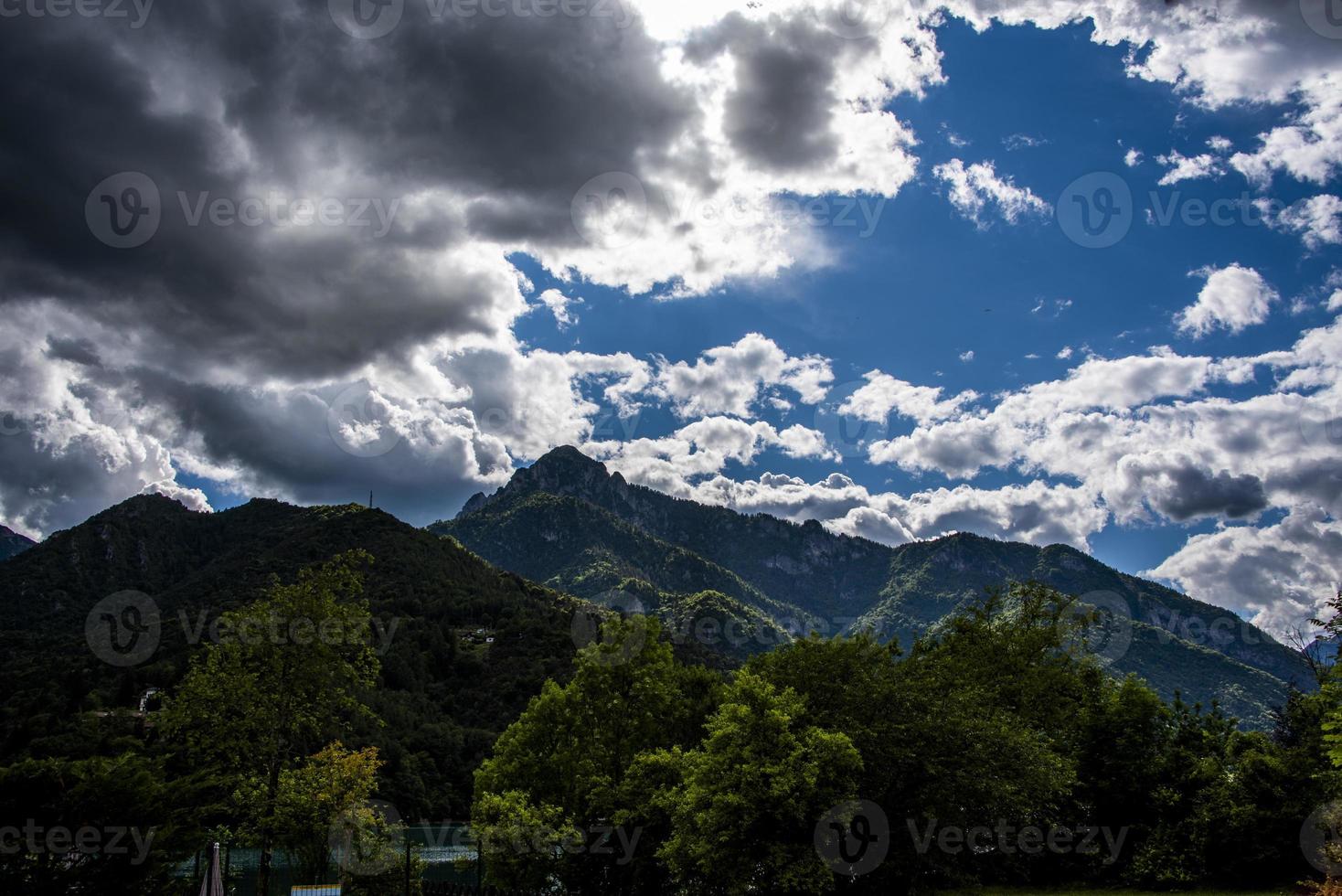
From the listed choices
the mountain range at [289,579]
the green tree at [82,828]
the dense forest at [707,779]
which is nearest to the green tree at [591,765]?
the dense forest at [707,779]

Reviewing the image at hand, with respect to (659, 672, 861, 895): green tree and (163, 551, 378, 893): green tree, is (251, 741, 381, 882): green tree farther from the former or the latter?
(659, 672, 861, 895): green tree

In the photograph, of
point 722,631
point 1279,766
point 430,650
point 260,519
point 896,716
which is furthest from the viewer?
point 722,631

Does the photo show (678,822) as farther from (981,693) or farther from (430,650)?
(430,650)

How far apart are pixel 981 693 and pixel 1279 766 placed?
8.01m

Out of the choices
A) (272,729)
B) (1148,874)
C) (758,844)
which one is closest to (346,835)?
(272,729)

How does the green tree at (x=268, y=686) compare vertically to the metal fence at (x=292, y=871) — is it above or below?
above

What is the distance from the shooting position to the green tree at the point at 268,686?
1873 cm

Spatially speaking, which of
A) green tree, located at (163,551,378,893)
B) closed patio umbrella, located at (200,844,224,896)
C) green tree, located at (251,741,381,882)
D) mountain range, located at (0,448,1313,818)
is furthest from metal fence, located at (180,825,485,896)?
mountain range, located at (0,448,1313,818)

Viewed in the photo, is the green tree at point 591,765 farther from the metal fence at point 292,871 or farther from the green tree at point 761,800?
the green tree at point 761,800

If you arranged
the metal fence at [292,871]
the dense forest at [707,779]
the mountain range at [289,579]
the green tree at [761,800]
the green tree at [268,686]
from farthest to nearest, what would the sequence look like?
the mountain range at [289,579] → the green tree at [268,686] → the green tree at [761,800] → the metal fence at [292,871] → the dense forest at [707,779]

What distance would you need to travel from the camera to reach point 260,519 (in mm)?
163250

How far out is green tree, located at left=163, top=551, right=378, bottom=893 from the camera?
61.5 feet

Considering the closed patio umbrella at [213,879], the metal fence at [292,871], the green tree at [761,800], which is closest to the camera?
the closed patio umbrella at [213,879]

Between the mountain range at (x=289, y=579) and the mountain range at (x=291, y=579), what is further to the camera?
the mountain range at (x=289, y=579)
